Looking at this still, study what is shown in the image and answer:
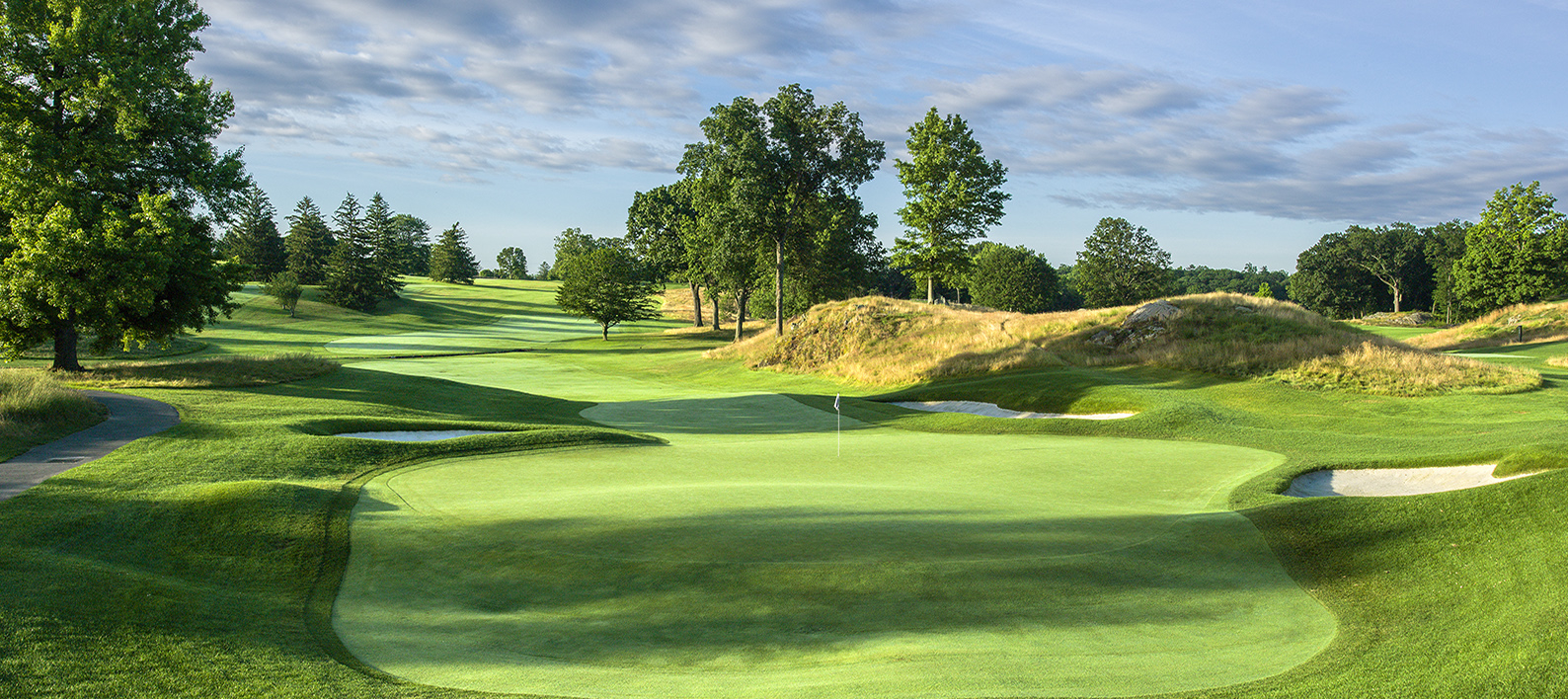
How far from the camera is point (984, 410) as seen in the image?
973 inches

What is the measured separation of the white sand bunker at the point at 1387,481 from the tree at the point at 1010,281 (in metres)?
76.4

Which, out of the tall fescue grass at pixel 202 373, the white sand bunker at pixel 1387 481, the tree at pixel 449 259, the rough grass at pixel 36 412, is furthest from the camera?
the tree at pixel 449 259

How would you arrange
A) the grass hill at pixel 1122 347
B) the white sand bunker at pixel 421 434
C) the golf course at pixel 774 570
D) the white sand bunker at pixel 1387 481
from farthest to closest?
the grass hill at pixel 1122 347 < the white sand bunker at pixel 421 434 < the white sand bunker at pixel 1387 481 < the golf course at pixel 774 570

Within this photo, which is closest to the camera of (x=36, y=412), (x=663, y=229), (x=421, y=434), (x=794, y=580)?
(x=794, y=580)

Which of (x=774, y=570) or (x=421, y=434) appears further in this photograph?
(x=421, y=434)

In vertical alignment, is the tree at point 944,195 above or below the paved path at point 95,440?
above

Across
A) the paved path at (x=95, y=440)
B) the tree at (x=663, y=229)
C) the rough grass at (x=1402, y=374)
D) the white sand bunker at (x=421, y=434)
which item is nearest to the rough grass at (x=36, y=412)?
the paved path at (x=95, y=440)

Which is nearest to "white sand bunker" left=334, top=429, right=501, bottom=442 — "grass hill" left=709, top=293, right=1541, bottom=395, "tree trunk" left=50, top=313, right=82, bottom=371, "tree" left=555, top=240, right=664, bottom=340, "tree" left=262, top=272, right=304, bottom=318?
"tree trunk" left=50, top=313, right=82, bottom=371

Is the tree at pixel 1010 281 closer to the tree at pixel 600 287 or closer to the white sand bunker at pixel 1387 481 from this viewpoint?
the tree at pixel 600 287

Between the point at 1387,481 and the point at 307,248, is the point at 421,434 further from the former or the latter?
the point at 307,248

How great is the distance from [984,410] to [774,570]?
17.9 m

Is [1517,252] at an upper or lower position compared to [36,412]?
upper

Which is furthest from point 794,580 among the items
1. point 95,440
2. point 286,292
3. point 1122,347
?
point 286,292

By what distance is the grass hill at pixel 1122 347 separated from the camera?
2302 centimetres
